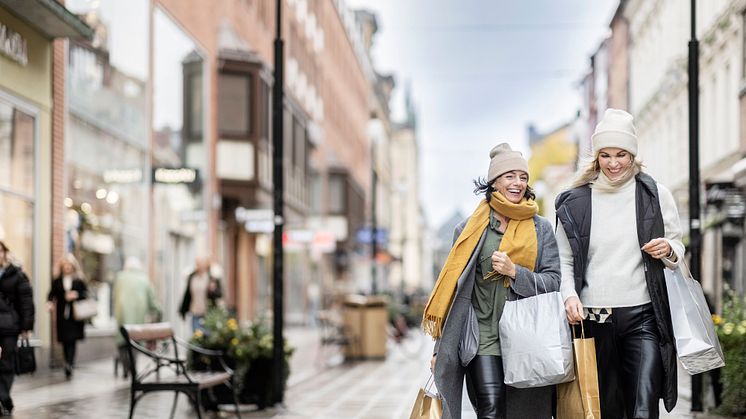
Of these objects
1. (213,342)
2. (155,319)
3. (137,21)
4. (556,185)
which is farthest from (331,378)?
(556,185)

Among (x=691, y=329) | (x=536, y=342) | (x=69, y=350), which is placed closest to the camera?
(x=691, y=329)

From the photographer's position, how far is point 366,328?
23.3 meters

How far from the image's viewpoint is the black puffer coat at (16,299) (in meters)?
12.0

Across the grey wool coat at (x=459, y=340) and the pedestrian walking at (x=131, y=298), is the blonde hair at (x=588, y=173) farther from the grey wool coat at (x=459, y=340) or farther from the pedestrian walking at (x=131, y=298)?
the pedestrian walking at (x=131, y=298)

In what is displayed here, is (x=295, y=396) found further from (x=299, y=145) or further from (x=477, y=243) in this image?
(x=299, y=145)

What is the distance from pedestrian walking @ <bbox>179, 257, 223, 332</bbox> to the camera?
19.1m

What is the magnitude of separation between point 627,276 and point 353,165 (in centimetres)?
6569

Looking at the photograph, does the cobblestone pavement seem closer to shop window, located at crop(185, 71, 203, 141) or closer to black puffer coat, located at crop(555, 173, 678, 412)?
black puffer coat, located at crop(555, 173, 678, 412)

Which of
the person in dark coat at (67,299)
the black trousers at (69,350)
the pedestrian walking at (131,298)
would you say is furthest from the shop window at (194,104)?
the black trousers at (69,350)

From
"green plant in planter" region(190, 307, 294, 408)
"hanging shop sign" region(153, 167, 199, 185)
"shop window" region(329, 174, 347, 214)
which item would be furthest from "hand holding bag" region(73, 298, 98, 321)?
"shop window" region(329, 174, 347, 214)

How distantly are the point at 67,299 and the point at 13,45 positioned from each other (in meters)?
3.60

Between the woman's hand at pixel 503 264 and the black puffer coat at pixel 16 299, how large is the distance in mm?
6614

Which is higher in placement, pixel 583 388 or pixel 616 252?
pixel 616 252

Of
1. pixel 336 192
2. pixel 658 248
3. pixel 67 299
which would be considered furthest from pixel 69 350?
pixel 336 192
